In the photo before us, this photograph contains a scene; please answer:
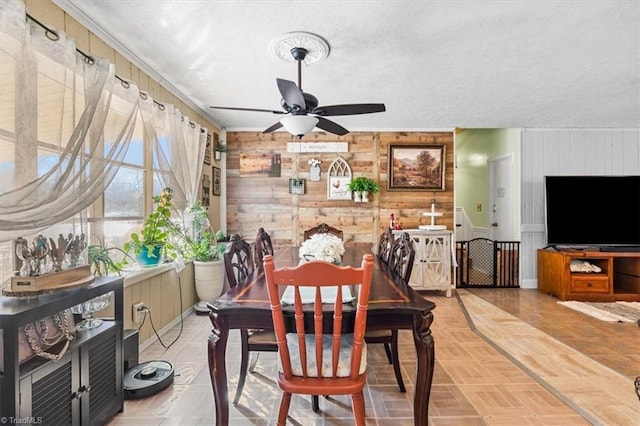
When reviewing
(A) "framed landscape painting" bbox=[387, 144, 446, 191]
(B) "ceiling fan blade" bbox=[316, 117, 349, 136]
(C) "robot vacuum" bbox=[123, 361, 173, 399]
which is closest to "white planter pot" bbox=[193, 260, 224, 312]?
(C) "robot vacuum" bbox=[123, 361, 173, 399]

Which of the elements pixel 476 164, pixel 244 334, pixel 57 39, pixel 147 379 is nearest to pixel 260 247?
pixel 244 334

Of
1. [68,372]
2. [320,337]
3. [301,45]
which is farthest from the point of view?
[301,45]

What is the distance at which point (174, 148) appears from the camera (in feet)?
10.4

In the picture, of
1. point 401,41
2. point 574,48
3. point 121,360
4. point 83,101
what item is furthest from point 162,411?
point 574,48

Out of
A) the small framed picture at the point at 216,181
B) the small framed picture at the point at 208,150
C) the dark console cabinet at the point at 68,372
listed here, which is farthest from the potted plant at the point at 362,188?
the dark console cabinet at the point at 68,372

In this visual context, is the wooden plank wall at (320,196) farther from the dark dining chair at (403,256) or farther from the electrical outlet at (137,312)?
the dark dining chair at (403,256)

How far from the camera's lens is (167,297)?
10.5 feet

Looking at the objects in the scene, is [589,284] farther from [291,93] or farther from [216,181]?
[216,181]

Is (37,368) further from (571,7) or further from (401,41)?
(571,7)

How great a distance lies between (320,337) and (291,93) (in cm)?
148

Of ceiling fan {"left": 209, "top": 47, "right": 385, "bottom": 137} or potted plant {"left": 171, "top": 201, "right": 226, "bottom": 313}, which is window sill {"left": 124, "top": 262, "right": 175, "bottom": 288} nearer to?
potted plant {"left": 171, "top": 201, "right": 226, "bottom": 313}

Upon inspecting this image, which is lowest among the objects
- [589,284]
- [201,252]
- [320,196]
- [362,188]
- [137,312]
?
[589,284]

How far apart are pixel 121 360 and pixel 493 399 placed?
2270mm

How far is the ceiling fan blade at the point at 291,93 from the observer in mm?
1978
